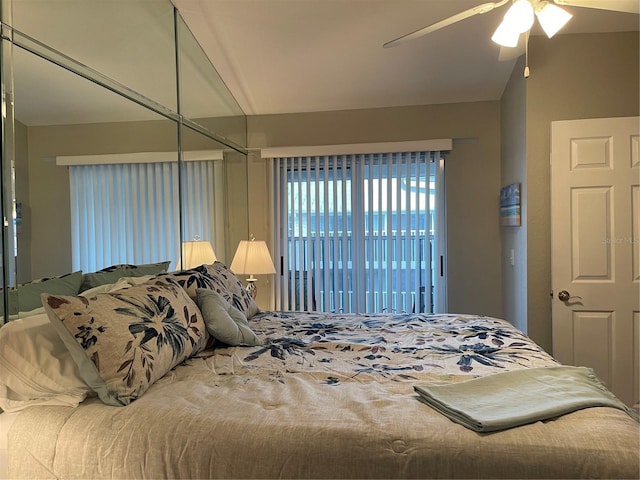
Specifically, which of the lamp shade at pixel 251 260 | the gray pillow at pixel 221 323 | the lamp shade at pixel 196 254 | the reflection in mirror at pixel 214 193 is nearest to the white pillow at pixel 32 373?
the gray pillow at pixel 221 323

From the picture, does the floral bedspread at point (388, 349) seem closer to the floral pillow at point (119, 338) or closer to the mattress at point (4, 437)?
the floral pillow at point (119, 338)

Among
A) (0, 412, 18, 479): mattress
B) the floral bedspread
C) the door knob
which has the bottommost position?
(0, 412, 18, 479): mattress

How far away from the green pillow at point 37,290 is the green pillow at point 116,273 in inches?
2.0

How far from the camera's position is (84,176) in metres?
1.82

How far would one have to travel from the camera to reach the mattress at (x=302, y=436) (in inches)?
40.7

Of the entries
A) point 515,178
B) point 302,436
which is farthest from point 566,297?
point 302,436

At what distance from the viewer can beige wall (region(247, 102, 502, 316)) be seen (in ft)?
12.0

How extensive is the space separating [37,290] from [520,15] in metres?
2.18

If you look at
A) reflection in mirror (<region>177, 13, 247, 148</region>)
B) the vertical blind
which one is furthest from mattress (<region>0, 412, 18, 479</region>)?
reflection in mirror (<region>177, 13, 247, 148</region>)

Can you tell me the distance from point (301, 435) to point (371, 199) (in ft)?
9.55

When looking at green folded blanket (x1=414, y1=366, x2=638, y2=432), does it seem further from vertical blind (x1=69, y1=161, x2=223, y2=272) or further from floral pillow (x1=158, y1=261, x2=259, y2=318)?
vertical blind (x1=69, y1=161, x2=223, y2=272)

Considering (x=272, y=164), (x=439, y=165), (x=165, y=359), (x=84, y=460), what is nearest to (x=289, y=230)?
(x=272, y=164)

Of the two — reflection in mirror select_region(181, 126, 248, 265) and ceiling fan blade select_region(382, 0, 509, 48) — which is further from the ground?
ceiling fan blade select_region(382, 0, 509, 48)

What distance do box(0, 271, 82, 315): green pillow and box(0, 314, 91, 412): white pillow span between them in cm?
14
